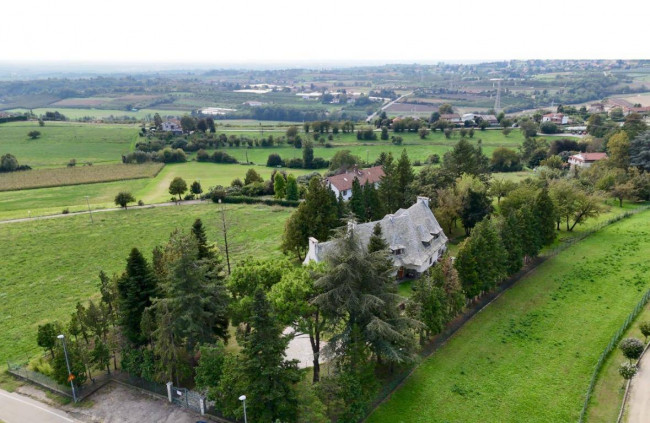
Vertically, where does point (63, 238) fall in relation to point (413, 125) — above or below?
below

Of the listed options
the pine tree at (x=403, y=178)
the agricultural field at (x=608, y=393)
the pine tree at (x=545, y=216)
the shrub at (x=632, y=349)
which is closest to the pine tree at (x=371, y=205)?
the pine tree at (x=403, y=178)

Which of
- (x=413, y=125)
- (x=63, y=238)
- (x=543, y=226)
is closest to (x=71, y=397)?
(x=63, y=238)

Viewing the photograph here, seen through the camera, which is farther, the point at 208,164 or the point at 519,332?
Result: the point at 208,164

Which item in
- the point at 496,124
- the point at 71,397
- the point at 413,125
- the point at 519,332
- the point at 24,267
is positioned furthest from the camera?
the point at 496,124

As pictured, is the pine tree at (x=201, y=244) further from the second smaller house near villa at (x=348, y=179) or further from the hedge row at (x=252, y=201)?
the hedge row at (x=252, y=201)

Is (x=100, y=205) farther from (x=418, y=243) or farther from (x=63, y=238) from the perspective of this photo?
(x=418, y=243)

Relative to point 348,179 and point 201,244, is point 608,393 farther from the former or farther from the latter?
point 348,179

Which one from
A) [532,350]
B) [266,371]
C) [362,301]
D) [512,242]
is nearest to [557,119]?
[512,242]

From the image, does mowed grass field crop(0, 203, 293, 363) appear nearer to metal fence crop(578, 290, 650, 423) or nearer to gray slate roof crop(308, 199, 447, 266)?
gray slate roof crop(308, 199, 447, 266)

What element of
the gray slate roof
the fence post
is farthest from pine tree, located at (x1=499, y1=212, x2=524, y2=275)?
the fence post
